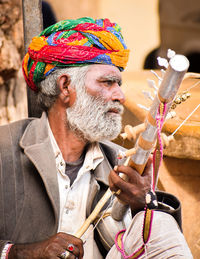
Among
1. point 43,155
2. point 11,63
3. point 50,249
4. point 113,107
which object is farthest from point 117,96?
point 11,63

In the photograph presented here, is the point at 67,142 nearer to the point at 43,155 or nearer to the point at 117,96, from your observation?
the point at 43,155

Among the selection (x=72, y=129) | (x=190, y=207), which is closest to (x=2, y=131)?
(x=72, y=129)

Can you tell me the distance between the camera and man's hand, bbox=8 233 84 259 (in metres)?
2.17

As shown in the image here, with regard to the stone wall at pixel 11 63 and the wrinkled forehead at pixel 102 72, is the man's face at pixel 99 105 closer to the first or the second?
the wrinkled forehead at pixel 102 72

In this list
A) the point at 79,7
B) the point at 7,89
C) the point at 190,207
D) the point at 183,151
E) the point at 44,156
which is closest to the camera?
the point at 44,156

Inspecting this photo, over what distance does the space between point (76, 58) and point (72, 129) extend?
34 cm

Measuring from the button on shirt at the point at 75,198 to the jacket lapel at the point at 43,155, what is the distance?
0.06m

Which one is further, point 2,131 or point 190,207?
point 190,207

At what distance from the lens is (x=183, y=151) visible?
2.79 m

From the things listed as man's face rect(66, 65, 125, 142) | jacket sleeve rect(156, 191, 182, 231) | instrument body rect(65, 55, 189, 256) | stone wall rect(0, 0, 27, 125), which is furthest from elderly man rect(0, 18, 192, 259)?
stone wall rect(0, 0, 27, 125)

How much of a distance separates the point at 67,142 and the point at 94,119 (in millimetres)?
183

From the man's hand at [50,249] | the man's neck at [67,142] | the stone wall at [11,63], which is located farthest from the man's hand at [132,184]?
the stone wall at [11,63]

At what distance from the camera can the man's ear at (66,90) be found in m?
2.53

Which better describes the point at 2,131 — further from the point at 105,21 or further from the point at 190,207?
the point at 190,207
